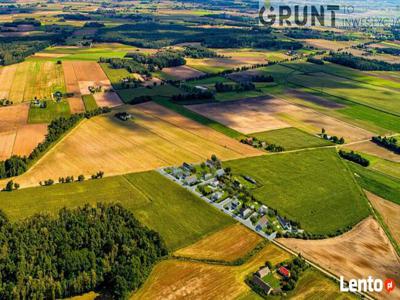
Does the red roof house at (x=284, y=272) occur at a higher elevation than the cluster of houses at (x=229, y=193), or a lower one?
lower

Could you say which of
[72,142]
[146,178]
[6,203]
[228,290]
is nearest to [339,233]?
[228,290]

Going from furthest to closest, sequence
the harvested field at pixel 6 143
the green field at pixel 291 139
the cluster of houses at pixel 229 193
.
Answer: the green field at pixel 291 139 < the harvested field at pixel 6 143 < the cluster of houses at pixel 229 193

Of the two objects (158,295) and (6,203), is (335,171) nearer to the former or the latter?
(158,295)

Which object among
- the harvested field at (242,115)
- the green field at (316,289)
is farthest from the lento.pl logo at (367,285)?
the harvested field at (242,115)

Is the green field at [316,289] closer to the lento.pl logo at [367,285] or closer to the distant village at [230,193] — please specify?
the lento.pl logo at [367,285]

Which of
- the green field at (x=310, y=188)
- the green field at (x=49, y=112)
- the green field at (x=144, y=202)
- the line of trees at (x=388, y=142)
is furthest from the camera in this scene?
the green field at (x=49, y=112)

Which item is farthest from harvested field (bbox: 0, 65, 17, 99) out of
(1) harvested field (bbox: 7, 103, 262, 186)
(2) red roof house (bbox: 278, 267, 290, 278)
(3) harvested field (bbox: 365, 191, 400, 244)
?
(3) harvested field (bbox: 365, 191, 400, 244)

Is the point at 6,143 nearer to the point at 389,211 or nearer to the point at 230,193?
the point at 230,193
